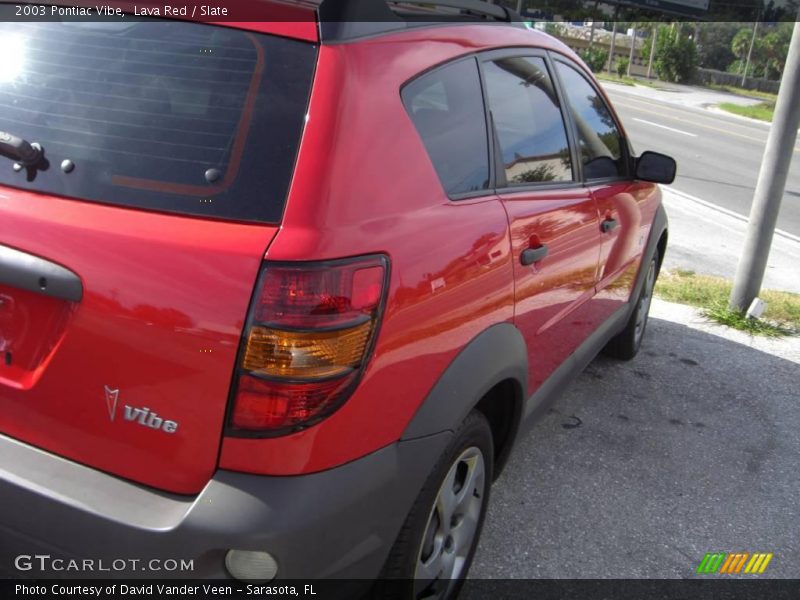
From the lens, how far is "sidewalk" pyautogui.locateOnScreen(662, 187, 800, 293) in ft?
24.5

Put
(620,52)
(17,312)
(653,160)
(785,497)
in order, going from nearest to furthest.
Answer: (17,312)
(785,497)
(653,160)
(620,52)

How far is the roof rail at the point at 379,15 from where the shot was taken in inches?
76.5

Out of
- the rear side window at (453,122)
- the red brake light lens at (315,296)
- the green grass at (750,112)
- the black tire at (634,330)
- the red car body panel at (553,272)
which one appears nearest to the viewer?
the red brake light lens at (315,296)

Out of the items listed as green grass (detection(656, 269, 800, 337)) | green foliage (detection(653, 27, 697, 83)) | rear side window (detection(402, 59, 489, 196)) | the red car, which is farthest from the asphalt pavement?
green foliage (detection(653, 27, 697, 83))

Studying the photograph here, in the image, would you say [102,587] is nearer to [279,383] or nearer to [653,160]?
[279,383]

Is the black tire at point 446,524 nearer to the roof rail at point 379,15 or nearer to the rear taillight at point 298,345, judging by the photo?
the rear taillight at point 298,345

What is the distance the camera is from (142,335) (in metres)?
1.75

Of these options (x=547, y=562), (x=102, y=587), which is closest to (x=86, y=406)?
(x=102, y=587)

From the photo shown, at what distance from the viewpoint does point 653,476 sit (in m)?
3.55

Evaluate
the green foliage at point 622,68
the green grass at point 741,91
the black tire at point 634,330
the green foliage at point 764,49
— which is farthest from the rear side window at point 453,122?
the green foliage at point 764,49

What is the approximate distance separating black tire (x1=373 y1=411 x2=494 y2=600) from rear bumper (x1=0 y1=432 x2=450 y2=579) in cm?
19

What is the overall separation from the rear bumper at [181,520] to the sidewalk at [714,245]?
6066 millimetres

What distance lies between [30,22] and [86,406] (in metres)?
1.10

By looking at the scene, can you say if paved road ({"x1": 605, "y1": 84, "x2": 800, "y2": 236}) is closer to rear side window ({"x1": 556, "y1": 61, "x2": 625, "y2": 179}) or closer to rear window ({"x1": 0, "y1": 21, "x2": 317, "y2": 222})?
rear side window ({"x1": 556, "y1": 61, "x2": 625, "y2": 179})
